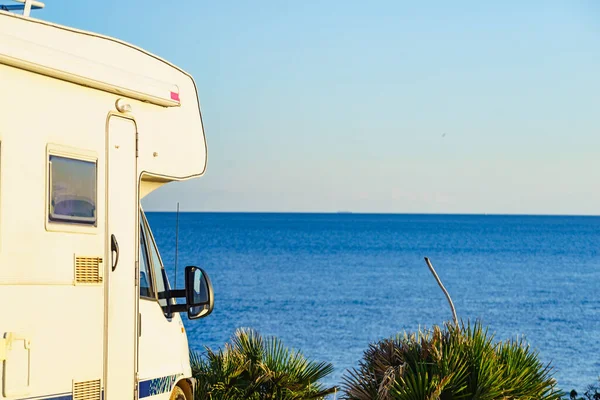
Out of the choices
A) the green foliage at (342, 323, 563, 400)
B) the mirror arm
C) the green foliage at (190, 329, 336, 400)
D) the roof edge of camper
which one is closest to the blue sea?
the green foliage at (190, 329, 336, 400)

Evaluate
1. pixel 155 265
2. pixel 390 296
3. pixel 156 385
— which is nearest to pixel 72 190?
pixel 155 265

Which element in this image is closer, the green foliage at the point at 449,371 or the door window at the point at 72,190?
the door window at the point at 72,190

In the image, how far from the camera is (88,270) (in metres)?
5.84

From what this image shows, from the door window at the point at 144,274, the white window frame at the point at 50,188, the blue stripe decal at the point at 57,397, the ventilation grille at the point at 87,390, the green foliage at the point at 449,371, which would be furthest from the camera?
the green foliage at the point at 449,371

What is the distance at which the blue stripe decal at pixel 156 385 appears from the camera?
6.37 meters

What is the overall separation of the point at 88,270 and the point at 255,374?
4846 millimetres

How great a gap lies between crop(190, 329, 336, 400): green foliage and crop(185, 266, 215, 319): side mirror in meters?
3.17

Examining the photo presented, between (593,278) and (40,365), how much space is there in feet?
211

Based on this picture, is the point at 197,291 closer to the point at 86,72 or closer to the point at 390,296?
the point at 86,72

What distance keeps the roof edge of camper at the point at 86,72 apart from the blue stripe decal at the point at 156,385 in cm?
189

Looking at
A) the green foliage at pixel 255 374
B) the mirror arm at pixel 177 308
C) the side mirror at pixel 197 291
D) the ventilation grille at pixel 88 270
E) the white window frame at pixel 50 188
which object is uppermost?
the white window frame at pixel 50 188

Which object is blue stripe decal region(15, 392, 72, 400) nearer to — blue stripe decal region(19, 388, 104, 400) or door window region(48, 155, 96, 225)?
blue stripe decal region(19, 388, 104, 400)

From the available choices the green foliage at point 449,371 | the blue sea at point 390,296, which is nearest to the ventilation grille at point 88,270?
the green foliage at point 449,371

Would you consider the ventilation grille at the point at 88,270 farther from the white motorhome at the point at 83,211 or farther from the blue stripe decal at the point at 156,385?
the blue stripe decal at the point at 156,385
